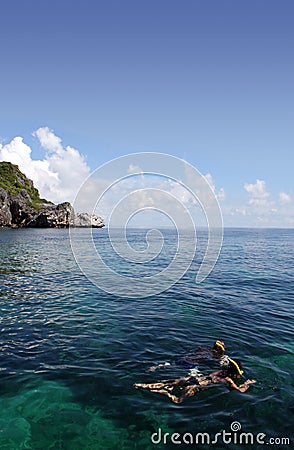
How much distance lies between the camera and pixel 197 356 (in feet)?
50.8

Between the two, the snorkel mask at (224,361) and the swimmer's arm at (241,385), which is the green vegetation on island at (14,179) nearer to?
the snorkel mask at (224,361)

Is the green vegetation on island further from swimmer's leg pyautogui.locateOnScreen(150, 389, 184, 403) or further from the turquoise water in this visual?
swimmer's leg pyautogui.locateOnScreen(150, 389, 184, 403)

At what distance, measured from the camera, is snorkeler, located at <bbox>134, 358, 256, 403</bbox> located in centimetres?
1229

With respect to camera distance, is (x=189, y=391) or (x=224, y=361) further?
(x=224, y=361)

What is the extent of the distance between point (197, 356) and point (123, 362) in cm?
387

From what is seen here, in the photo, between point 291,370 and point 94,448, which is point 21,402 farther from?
point 291,370

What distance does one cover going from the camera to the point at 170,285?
34.2 m

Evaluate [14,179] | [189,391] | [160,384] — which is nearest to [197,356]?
[189,391]

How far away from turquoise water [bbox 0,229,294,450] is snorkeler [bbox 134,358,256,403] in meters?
0.33

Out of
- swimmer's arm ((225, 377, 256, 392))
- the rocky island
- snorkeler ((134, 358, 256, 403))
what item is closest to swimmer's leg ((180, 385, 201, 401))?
snorkeler ((134, 358, 256, 403))

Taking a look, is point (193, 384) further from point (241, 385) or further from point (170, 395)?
point (241, 385)

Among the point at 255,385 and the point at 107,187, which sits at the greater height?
the point at 107,187

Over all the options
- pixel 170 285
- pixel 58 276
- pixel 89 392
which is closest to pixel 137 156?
pixel 89 392

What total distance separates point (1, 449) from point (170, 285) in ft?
85.0
